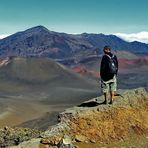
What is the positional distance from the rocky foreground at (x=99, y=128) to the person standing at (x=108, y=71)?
0.40m

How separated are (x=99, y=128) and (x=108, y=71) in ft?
6.92

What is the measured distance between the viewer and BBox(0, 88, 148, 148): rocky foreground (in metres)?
14.6

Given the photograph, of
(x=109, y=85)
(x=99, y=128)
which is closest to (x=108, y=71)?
(x=109, y=85)

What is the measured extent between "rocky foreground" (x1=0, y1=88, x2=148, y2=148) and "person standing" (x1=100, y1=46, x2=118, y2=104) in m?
0.40

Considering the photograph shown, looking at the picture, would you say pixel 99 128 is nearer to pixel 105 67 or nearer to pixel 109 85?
pixel 109 85

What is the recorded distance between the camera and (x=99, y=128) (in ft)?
49.8

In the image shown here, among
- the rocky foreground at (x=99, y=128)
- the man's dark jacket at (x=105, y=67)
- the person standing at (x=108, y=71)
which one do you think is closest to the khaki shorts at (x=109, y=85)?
the person standing at (x=108, y=71)

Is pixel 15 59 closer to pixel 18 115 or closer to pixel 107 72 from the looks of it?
pixel 18 115

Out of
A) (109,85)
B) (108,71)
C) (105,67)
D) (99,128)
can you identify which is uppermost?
(105,67)

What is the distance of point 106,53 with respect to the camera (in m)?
15.8

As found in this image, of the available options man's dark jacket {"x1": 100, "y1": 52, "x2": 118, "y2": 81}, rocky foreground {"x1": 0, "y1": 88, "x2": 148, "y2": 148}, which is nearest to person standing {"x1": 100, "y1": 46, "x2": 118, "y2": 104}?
man's dark jacket {"x1": 100, "y1": 52, "x2": 118, "y2": 81}

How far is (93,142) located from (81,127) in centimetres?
67

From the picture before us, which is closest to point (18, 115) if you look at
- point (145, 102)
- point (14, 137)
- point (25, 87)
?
point (25, 87)

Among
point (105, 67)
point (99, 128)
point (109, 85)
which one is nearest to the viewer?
point (99, 128)
